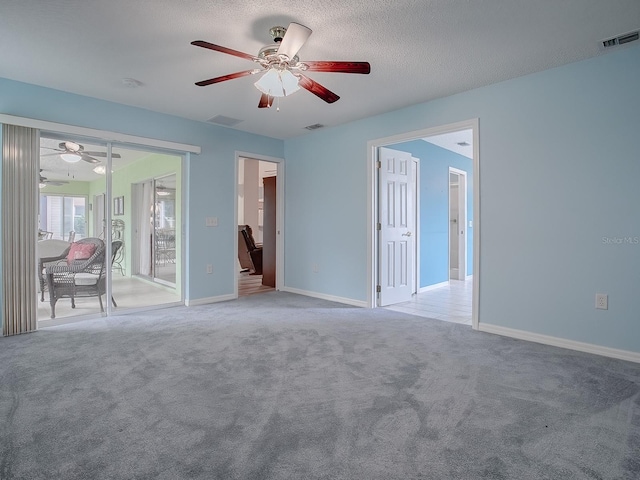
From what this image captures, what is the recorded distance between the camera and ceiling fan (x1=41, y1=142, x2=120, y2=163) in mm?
3807

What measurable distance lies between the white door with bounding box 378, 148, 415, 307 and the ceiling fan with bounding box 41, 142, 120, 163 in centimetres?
338

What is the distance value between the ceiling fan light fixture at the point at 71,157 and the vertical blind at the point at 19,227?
0.36 meters

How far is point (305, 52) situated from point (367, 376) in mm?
2534

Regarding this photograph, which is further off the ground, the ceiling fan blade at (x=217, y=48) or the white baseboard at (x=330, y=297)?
the ceiling fan blade at (x=217, y=48)

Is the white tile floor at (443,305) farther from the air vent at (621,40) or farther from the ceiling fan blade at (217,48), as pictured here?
the ceiling fan blade at (217,48)

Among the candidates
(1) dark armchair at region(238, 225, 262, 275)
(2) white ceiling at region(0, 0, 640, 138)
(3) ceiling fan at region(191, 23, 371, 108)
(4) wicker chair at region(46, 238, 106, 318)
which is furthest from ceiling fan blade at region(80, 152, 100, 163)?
(1) dark armchair at region(238, 225, 262, 275)

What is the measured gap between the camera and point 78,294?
4027mm

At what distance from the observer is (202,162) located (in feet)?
15.7

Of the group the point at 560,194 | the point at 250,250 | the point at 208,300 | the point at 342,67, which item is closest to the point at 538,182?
the point at 560,194

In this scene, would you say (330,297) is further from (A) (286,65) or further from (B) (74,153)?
(B) (74,153)

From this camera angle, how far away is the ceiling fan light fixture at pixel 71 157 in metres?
3.85

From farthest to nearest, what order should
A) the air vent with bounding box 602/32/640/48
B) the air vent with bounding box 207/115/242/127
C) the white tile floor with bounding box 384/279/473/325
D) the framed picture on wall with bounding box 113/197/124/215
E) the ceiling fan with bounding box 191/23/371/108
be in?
the air vent with bounding box 207/115/242/127
the framed picture on wall with bounding box 113/197/124/215
the white tile floor with bounding box 384/279/473/325
the air vent with bounding box 602/32/640/48
the ceiling fan with bounding box 191/23/371/108

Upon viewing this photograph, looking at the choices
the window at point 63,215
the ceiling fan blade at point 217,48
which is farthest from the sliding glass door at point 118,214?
the ceiling fan blade at point 217,48

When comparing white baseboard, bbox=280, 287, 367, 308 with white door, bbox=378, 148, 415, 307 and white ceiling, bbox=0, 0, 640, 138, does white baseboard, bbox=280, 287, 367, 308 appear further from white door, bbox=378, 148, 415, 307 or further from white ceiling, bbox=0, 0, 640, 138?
white ceiling, bbox=0, 0, 640, 138
